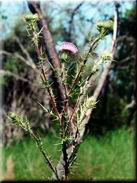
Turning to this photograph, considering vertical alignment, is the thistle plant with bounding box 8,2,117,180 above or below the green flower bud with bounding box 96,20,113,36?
below

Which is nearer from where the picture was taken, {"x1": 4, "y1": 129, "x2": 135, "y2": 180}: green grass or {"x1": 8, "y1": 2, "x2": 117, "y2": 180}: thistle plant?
{"x1": 8, "y1": 2, "x2": 117, "y2": 180}: thistle plant

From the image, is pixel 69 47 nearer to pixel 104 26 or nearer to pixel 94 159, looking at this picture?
pixel 104 26

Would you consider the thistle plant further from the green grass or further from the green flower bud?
the green grass

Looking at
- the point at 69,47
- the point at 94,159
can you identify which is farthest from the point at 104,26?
the point at 94,159

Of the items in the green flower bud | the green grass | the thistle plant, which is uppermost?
the green flower bud

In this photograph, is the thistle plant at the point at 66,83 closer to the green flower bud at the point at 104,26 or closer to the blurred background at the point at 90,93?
the green flower bud at the point at 104,26

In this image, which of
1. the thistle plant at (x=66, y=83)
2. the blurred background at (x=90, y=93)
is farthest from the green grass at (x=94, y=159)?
the thistle plant at (x=66, y=83)

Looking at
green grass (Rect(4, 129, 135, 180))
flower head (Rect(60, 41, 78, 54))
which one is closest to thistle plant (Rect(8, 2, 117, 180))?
flower head (Rect(60, 41, 78, 54))

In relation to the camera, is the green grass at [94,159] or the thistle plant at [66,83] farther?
the green grass at [94,159]

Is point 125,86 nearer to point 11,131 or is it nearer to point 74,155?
point 11,131
